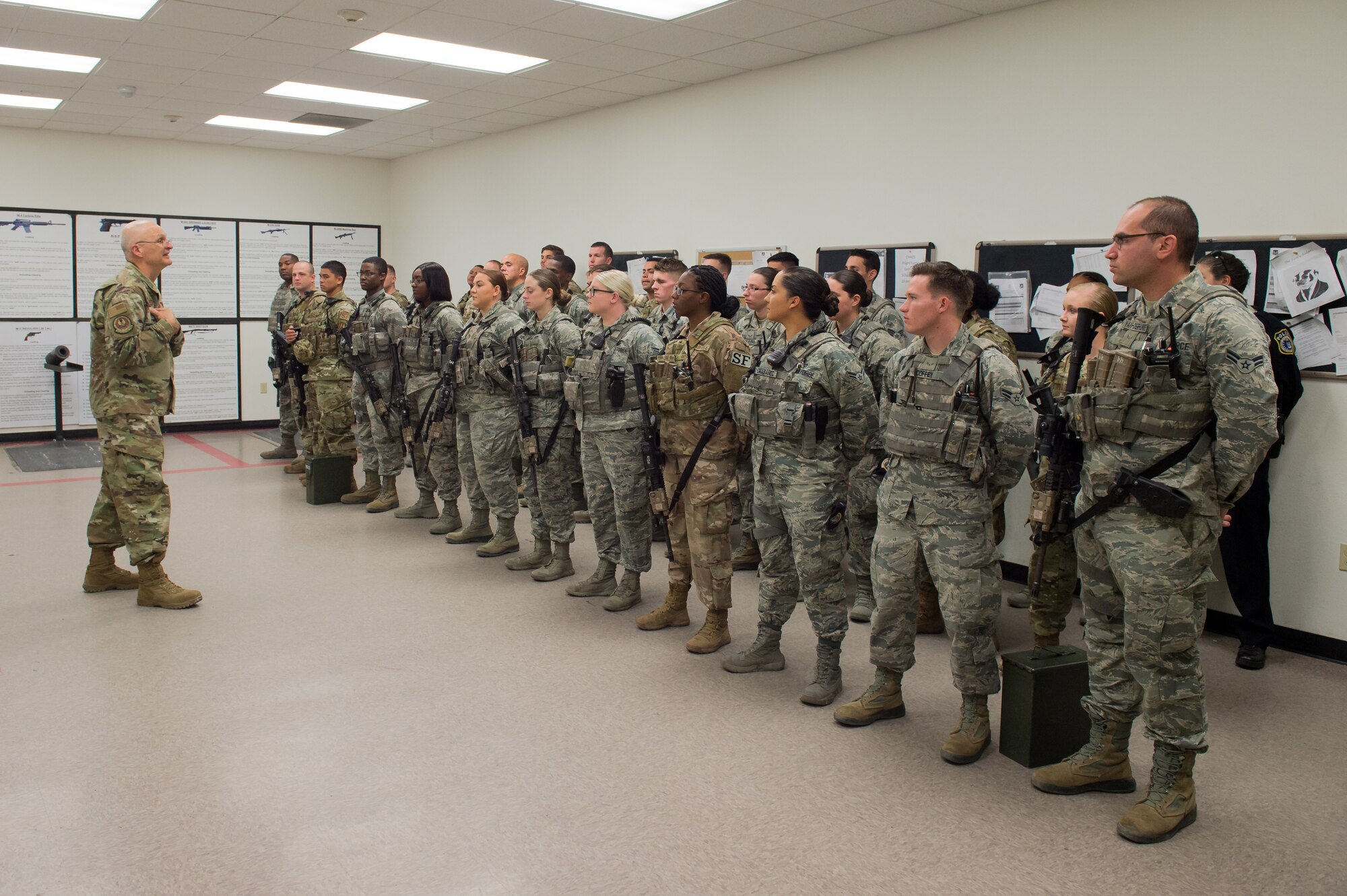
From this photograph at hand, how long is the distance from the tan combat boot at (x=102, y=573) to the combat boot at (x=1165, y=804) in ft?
14.6

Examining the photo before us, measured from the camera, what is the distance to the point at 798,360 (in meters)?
3.55

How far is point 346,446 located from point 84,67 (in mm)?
3353

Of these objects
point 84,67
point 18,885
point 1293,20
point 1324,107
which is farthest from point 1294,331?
point 84,67

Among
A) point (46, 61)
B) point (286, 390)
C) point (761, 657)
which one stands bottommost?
point (761, 657)

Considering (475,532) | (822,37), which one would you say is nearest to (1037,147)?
(822,37)

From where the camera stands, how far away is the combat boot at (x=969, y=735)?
3.13m

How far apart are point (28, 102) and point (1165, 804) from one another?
980 centimetres

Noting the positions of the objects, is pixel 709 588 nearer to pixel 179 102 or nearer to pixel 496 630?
pixel 496 630

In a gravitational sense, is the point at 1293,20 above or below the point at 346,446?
above

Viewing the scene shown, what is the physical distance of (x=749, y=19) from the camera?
5566 millimetres

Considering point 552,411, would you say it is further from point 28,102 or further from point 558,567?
point 28,102

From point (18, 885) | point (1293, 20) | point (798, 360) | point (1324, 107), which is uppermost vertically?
point (1293, 20)

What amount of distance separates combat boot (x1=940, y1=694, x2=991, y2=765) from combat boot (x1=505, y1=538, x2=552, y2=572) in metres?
2.75

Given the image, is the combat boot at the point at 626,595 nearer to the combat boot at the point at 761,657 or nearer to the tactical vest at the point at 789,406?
the combat boot at the point at 761,657
